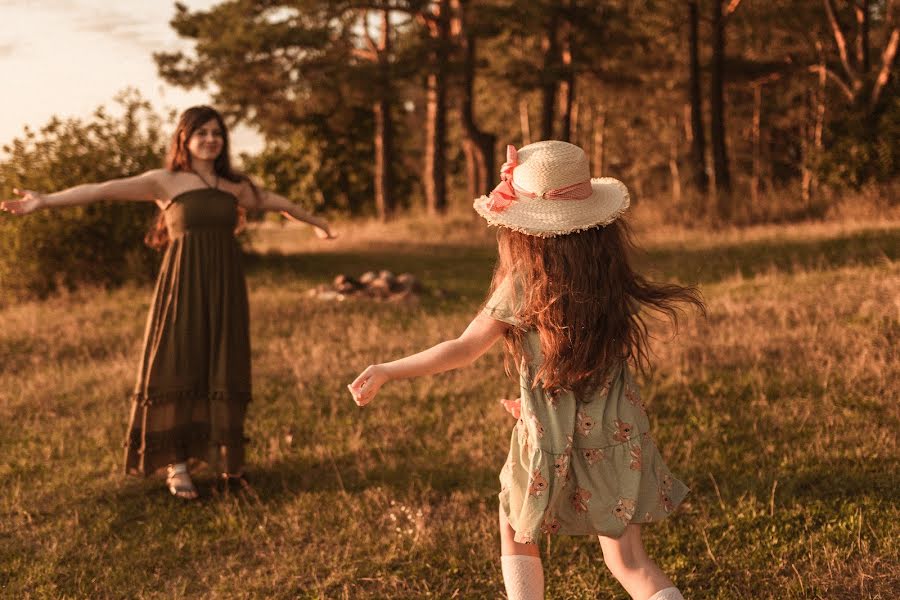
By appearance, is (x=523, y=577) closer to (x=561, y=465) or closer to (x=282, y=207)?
(x=561, y=465)

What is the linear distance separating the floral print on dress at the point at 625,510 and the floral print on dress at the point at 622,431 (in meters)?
0.20

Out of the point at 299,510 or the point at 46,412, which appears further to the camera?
the point at 46,412

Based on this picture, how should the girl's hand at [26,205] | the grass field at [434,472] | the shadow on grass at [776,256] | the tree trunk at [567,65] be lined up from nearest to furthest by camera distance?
the grass field at [434,472]
the girl's hand at [26,205]
the shadow on grass at [776,256]
the tree trunk at [567,65]

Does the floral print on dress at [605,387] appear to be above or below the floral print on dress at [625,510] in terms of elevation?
above

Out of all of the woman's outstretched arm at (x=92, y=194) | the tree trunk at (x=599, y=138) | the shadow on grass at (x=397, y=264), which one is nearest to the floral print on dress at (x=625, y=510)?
the woman's outstretched arm at (x=92, y=194)

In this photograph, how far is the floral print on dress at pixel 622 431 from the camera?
294 cm

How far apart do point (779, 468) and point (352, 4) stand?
18.3 m

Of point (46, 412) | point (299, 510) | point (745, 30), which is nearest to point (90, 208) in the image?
point (46, 412)

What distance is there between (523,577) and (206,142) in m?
3.36

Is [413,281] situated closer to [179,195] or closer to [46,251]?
[46,251]

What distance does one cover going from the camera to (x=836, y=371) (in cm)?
641

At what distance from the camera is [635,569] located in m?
2.78

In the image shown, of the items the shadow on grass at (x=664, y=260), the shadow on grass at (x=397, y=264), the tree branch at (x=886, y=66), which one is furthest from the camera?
the tree branch at (x=886, y=66)

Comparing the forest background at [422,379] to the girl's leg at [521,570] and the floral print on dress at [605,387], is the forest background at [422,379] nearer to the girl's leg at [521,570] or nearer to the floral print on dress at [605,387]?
the floral print on dress at [605,387]
